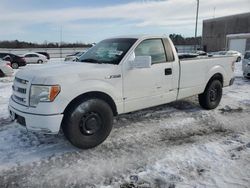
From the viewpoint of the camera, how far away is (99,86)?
4.80 m

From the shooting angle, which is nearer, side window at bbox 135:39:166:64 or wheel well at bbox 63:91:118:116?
wheel well at bbox 63:91:118:116

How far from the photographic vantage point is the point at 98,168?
4.14m

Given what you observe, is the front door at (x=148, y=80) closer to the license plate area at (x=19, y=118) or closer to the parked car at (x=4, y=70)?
the license plate area at (x=19, y=118)

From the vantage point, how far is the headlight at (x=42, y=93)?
433 centimetres

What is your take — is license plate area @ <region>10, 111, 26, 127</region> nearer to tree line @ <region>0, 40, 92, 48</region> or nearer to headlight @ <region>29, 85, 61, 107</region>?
headlight @ <region>29, 85, 61, 107</region>

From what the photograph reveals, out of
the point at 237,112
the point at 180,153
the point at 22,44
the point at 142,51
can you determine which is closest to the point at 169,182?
the point at 180,153

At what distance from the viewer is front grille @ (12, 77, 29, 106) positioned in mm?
4539

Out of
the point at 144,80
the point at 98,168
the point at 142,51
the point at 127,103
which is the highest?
the point at 142,51

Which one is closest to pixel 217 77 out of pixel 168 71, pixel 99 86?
pixel 168 71

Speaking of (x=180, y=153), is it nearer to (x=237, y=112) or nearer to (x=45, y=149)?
(x=45, y=149)

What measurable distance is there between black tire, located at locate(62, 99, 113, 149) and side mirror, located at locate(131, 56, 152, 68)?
34.7 inches

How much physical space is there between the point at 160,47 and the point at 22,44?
56312 millimetres

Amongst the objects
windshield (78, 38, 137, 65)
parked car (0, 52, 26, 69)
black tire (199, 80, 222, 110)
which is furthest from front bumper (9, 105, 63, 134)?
parked car (0, 52, 26, 69)

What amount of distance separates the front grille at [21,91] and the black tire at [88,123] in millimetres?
703
